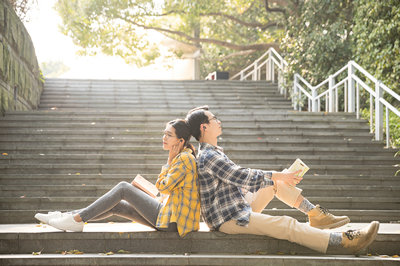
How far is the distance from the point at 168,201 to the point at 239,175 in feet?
2.06

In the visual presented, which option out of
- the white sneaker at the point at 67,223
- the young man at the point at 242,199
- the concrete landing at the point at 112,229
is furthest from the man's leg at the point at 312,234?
the white sneaker at the point at 67,223

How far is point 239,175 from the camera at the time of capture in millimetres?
4254

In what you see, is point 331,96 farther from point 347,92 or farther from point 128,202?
point 128,202

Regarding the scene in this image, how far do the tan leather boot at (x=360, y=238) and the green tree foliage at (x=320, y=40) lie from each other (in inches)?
404

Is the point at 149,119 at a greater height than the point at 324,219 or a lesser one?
greater

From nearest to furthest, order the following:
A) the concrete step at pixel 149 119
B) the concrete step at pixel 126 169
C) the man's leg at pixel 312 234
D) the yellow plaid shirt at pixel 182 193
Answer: the man's leg at pixel 312 234 < the yellow plaid shirt at pixel 182 193 < the concrete step at pixel 126 169 < the concrete step at pixel 149 119

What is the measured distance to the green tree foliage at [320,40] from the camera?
1414cm

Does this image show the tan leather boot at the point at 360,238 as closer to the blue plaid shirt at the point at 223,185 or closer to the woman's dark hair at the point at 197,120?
the blue plaid shirt at the point at 223,185

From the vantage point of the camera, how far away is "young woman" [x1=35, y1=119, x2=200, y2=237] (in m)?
4.33

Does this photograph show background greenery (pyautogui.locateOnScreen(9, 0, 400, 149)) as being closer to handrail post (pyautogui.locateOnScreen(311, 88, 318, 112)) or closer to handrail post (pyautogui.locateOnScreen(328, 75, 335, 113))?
handrail post (pyautogui.locateOnScreen(328, 75, 335, 113))

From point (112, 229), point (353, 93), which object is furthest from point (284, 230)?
point (353, 93)

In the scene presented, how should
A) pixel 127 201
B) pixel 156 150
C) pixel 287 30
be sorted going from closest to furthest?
pixel 127 201
pixel 156 150
pixel 287 30

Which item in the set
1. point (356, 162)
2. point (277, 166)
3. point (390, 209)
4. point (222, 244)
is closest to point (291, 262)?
point (222, 244)

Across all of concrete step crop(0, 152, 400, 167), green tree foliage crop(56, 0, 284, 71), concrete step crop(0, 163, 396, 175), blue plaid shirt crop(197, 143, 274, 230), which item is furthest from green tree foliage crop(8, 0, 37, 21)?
blue plaid shirt crop(197, 143, 274, 230)
